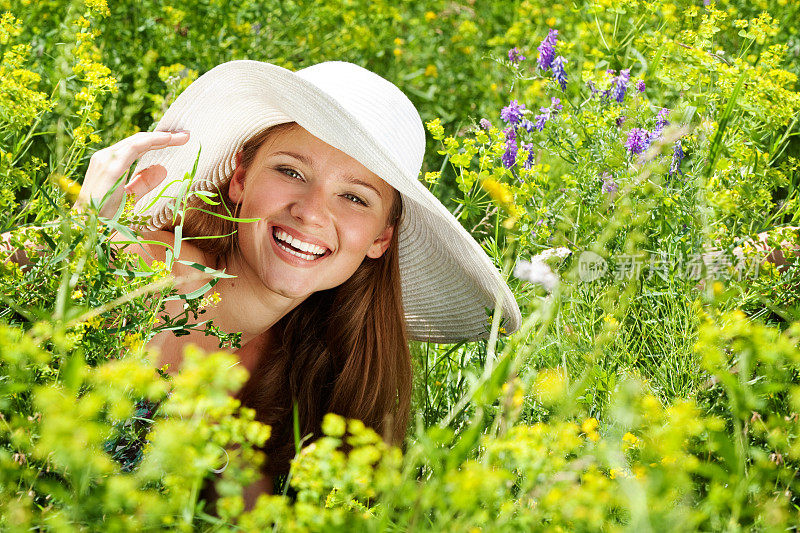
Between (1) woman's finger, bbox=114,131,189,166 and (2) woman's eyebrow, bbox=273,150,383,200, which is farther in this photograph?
(2) woman's eyebrow, bbox=273,150,383,200

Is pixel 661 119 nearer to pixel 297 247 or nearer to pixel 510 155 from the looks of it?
pixel 510 155

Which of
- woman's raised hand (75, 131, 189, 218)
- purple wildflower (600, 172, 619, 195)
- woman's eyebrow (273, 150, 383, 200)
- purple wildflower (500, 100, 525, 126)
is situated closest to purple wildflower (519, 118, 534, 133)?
purple wildflower (500, 100, 525, 126)

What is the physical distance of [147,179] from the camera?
2006mm

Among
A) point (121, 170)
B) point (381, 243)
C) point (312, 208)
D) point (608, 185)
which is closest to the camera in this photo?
point (121, 170)

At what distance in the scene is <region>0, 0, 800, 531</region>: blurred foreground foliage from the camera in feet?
2.92

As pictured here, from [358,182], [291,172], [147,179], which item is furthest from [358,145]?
[147,179]

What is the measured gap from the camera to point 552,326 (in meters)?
2.02

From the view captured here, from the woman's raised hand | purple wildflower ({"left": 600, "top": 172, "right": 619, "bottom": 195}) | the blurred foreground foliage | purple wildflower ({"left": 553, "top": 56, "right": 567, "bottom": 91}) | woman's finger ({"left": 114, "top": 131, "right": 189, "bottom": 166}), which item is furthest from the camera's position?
purple wildflower ({"left": 553, "top": 56, "right": 567, "bottom": 91})

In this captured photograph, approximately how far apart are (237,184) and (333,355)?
0.61 metres

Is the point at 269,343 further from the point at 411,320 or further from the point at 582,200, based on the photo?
the point at 582,200

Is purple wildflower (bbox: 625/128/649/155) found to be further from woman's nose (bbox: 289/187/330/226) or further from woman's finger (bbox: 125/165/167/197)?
woman's finger (bbox: 125/165/167/197)

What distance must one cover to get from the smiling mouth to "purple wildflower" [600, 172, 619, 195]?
2.46 ft

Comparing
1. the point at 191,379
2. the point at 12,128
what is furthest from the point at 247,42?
the point at 191,379

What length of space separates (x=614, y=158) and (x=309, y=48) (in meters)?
1.88
